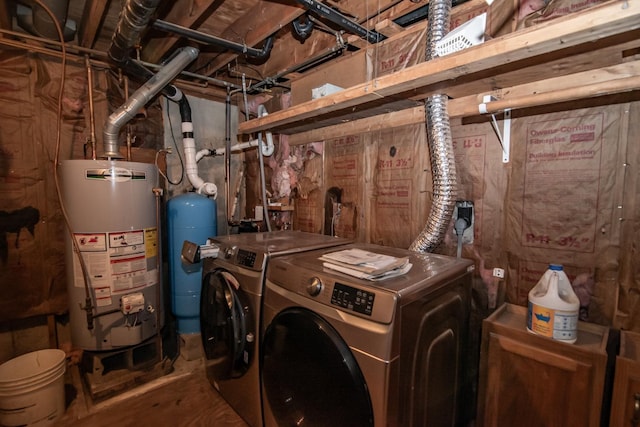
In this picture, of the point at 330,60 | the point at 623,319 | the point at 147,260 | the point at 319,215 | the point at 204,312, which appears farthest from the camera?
the point at 319,215

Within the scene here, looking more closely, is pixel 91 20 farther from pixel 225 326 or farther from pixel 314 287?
pixel 314 287

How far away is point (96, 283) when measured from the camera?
186cm

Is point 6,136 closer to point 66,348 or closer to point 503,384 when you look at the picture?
point 66,348

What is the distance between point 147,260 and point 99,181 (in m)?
0.58

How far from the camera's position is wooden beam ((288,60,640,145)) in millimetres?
1069

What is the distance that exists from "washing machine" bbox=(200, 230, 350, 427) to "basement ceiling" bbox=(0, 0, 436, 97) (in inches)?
49.0

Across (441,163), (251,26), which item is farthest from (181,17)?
(441,163)

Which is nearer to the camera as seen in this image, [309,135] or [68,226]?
[68,226]

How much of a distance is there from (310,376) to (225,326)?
0.61m

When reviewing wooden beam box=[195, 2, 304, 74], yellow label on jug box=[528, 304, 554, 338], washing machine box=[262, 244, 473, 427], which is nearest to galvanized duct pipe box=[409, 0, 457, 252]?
washing machine box=[262, 244, 473, 427]

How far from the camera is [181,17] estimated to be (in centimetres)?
190

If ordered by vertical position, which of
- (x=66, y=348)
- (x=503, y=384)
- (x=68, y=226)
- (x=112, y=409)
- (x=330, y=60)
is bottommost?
(x=112, y=409)

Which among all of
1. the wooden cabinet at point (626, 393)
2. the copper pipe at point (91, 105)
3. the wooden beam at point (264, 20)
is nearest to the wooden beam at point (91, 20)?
the copper pipe at point (91, 105)

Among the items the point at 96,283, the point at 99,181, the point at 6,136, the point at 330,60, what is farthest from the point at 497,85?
the point at 6,136
